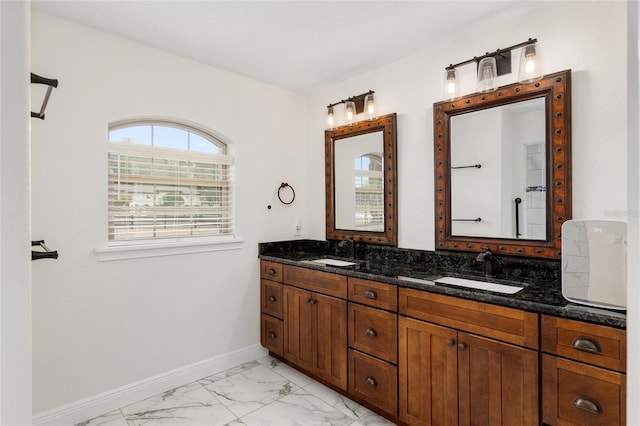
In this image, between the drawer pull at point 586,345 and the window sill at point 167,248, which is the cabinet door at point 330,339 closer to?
the window sill at point 167,248

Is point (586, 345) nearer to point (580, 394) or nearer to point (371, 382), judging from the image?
point (580, 394)

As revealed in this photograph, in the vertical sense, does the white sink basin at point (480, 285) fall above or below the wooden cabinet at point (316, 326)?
above

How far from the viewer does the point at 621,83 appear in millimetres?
1784

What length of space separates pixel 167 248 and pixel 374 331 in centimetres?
162

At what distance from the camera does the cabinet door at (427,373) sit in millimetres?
1850

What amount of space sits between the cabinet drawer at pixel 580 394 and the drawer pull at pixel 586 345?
2.7 inches

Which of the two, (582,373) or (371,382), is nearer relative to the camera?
(582,373)

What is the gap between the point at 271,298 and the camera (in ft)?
10.1

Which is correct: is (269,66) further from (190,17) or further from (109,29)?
(109,29)

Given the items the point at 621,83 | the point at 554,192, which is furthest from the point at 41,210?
the point at 621,83

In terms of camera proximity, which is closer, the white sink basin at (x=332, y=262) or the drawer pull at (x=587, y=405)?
the drawer pull at (x=587, y=405)

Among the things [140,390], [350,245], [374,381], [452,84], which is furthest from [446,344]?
[140,390]

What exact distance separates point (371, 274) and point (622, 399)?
4.11 feet

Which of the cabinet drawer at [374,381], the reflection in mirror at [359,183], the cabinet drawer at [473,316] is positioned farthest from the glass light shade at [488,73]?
the cabinet drawer at [374,381]
